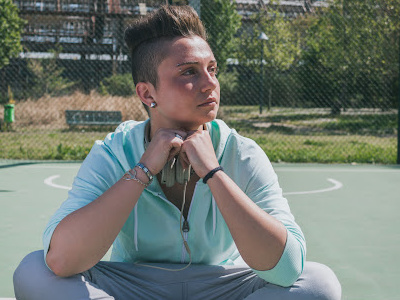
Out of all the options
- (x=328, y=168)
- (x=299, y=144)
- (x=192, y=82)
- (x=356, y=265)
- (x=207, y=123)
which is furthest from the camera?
(x=299, y=144)

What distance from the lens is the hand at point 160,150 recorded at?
2.01 metres

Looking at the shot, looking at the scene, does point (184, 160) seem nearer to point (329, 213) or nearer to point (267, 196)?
point (267, 196)

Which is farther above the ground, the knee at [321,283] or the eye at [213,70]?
the eye at [213,70]

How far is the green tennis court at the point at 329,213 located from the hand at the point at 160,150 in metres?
1.14

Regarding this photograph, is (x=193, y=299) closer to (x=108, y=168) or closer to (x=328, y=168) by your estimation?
(x=108, y=168)

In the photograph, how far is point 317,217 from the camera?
4.42m

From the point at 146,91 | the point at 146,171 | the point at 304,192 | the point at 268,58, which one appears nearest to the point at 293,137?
the point at 268,58

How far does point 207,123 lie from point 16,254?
170 centimetres

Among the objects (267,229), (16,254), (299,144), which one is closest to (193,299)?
(267,229)

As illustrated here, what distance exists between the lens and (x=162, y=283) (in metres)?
2.11

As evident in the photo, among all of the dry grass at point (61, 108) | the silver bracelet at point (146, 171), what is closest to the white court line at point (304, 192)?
the silver bracelet at point (146, 171)

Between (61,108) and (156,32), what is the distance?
344 inches

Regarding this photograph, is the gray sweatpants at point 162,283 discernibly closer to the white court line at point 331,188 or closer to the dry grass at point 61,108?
the white court line at point 331,188

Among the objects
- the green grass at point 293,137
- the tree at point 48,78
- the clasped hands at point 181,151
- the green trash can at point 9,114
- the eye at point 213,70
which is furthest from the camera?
the tree at point 48,78
